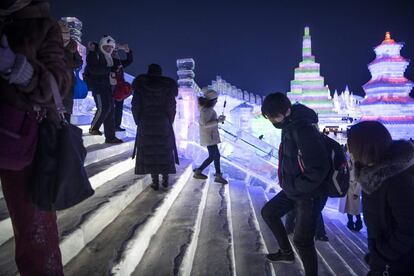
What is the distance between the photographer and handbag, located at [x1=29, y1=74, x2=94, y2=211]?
4.71 feet

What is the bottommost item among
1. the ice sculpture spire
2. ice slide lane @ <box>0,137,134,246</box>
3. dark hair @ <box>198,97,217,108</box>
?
ice slide lane @ <box>0,137,134,246</box>

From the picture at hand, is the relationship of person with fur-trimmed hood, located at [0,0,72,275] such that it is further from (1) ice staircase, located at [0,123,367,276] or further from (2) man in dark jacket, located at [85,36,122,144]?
(2) man in dark jacket, located at [85,36,122,144]

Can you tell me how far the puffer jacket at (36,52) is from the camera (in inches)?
55.4

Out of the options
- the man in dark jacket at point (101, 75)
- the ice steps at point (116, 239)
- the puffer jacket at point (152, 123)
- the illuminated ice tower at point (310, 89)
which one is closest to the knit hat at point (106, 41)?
the man in dark jacket at point (101, 75)

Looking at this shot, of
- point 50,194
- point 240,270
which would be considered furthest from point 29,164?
point 240,270

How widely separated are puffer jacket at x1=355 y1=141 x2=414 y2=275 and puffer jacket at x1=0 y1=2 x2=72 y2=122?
6.09 ft

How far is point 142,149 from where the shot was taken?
465cm

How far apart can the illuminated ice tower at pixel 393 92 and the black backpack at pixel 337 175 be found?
30560mm

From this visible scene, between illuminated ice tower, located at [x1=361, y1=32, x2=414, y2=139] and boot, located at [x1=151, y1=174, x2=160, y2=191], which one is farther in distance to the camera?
illuminated ice tower, located at [x1=361, y1=32, x2=414, y2=139]

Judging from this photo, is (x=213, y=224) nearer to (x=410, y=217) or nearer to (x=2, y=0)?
(x=410, y=217)

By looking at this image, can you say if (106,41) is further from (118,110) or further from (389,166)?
(389,166)

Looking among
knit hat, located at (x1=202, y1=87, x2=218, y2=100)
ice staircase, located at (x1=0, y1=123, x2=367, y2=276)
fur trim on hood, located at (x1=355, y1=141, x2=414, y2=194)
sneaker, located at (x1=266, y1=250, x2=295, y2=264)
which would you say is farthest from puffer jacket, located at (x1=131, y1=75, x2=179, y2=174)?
fur trim on hood, located at (x1=355, y1=141, x2=414, y2=194)

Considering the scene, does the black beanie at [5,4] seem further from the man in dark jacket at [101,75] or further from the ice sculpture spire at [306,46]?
the ice sculpture spire at [306,46]

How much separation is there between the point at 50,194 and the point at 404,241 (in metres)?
1.94
